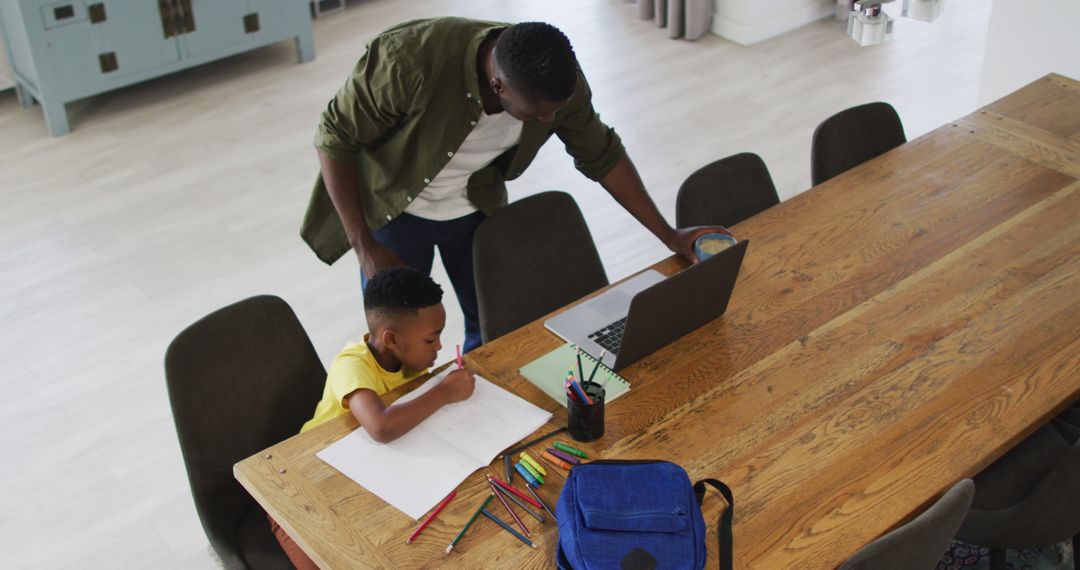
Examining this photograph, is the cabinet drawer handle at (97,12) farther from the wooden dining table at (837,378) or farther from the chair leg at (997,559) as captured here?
the chair leg at (997,559)

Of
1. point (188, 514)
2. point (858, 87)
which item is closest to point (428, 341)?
point (188, 514)

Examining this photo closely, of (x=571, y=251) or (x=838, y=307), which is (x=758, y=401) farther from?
(x=571, y=251)

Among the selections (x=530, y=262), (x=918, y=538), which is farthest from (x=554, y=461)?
(x=530, y=262)

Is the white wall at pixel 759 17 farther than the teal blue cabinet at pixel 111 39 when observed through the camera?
Yes

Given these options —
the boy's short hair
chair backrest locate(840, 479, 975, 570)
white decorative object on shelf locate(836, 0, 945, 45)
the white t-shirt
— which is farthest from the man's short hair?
chair backrest locate(840, 479, 975, 570)

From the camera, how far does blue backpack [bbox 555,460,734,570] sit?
1896 mm

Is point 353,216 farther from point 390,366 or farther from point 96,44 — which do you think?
point 96,44

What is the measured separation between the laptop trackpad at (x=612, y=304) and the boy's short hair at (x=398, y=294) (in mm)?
442

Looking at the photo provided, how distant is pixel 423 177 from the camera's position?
9.18 feet

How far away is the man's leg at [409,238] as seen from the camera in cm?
297

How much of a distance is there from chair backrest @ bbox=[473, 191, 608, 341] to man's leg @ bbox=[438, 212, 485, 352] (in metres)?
0.11

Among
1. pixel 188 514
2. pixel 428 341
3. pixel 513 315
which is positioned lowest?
pixel 188 514

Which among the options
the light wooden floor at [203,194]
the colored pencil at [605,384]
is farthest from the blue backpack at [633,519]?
the light wooden floor at [203,194]

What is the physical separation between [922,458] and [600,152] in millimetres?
1230
